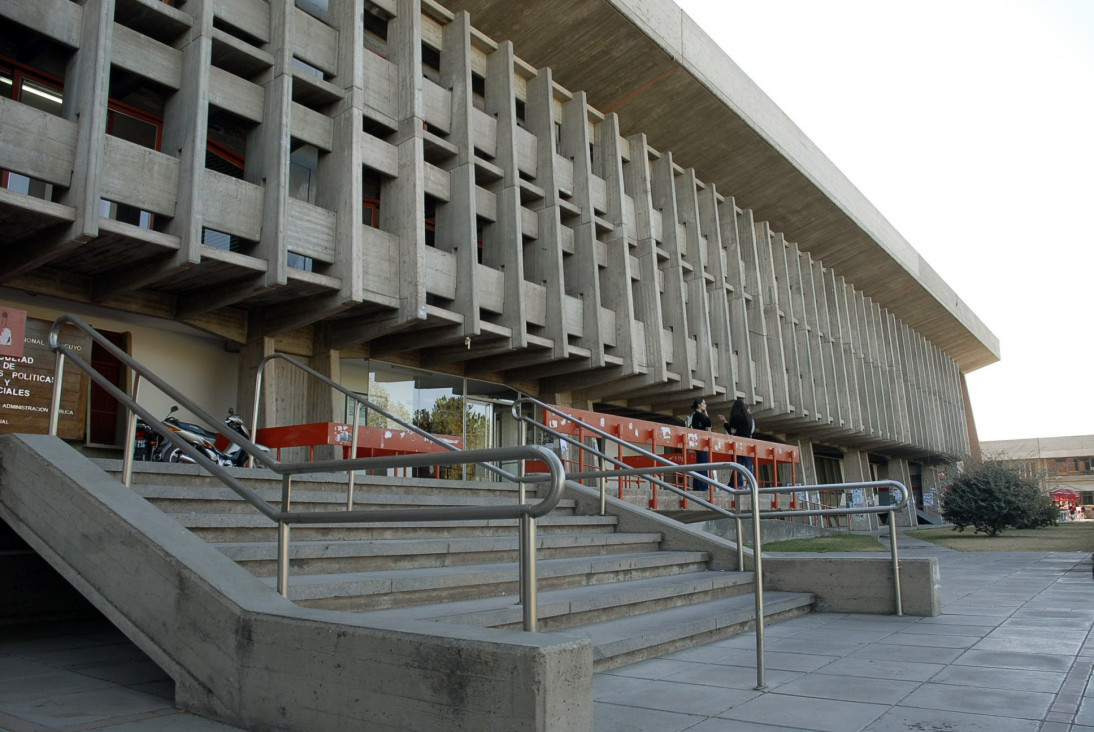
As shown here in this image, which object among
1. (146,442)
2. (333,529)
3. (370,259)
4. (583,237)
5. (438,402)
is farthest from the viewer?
(583,237)

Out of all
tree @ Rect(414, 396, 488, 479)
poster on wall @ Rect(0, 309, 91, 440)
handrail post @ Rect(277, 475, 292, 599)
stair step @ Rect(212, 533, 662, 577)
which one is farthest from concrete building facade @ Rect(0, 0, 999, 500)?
handrail post @ Rect(277, 475, 292, 599)

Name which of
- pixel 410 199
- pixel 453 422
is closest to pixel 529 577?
pixel 410 199

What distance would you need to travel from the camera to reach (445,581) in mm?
5363

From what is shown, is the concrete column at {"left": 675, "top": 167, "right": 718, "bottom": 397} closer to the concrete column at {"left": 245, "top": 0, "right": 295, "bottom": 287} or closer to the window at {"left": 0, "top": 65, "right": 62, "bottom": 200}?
the concrete column at {"left": 245, "top": 0, "right": 295, "bottom": 287}

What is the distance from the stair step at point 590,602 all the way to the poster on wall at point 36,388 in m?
6.52

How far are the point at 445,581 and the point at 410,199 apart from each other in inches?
385

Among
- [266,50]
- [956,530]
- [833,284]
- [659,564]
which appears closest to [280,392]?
[266,50]

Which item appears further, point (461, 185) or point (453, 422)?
point (453, 422)

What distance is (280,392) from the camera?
44.9ft

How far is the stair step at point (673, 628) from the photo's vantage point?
5.07m

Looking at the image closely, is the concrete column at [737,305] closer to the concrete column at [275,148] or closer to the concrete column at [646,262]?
the concrete column at [646,262]

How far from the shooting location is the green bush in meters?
20.2

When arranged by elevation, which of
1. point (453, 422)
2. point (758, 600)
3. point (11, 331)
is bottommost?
point (758, 600)

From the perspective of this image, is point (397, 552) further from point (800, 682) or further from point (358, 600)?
point (800, 682)
